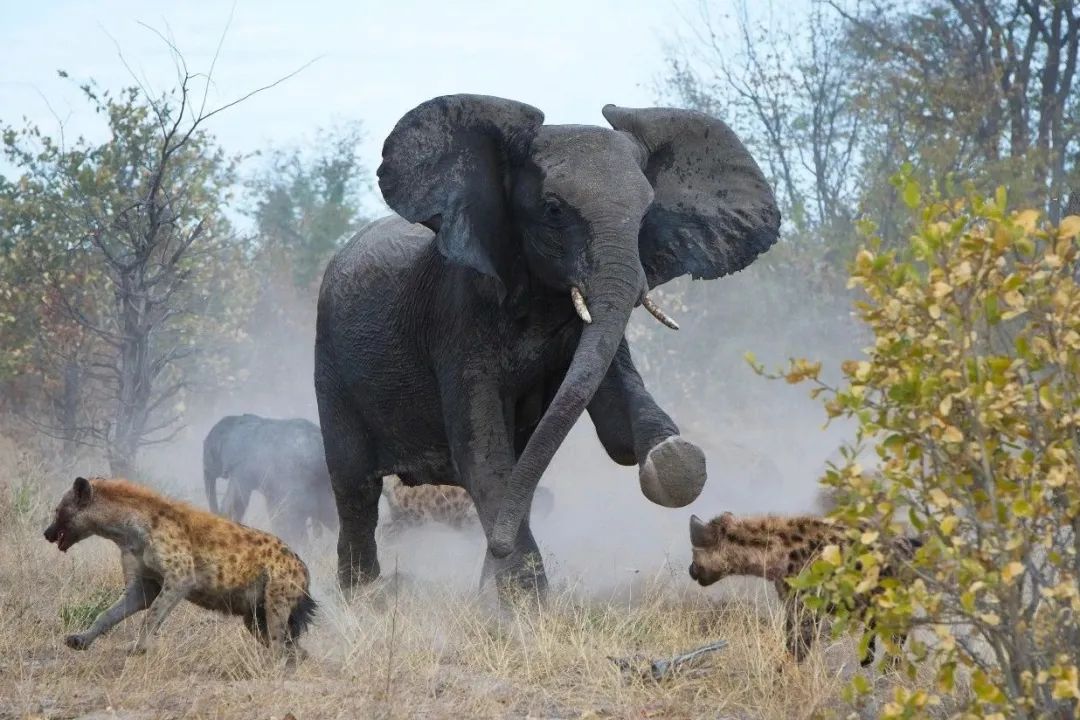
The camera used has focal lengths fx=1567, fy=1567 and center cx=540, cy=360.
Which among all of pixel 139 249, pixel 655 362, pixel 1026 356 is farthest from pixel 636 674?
pixel 655 362

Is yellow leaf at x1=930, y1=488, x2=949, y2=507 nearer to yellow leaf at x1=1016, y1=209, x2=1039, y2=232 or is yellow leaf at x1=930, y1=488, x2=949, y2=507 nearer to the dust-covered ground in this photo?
yellow leaf at x1=1016, y1=209, x2=1039, y2=232

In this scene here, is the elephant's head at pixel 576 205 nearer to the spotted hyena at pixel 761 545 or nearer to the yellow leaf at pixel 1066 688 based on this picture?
the spotted hyena at pixel 761 545

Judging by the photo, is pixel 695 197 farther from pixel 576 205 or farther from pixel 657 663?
pixel 657 663

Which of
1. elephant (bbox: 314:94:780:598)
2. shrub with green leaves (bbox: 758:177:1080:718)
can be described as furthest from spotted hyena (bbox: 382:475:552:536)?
shrub with green leaves (bbox: 758:177:1080:718)

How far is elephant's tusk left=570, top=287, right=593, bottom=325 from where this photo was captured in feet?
23.3

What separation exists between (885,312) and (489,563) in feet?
12.2

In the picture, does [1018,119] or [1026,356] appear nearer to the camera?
[1026,356]

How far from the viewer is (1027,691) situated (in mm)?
4191

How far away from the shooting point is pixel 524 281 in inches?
304

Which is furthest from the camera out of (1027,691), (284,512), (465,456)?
(284,512)

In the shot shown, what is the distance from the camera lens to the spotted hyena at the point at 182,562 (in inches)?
261

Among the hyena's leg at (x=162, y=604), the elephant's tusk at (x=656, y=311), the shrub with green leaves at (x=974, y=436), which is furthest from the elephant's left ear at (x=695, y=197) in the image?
the shrub with green leaves at (x=974, y=436)

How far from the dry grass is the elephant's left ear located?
1.74m

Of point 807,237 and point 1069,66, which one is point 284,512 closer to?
point 1069,66
